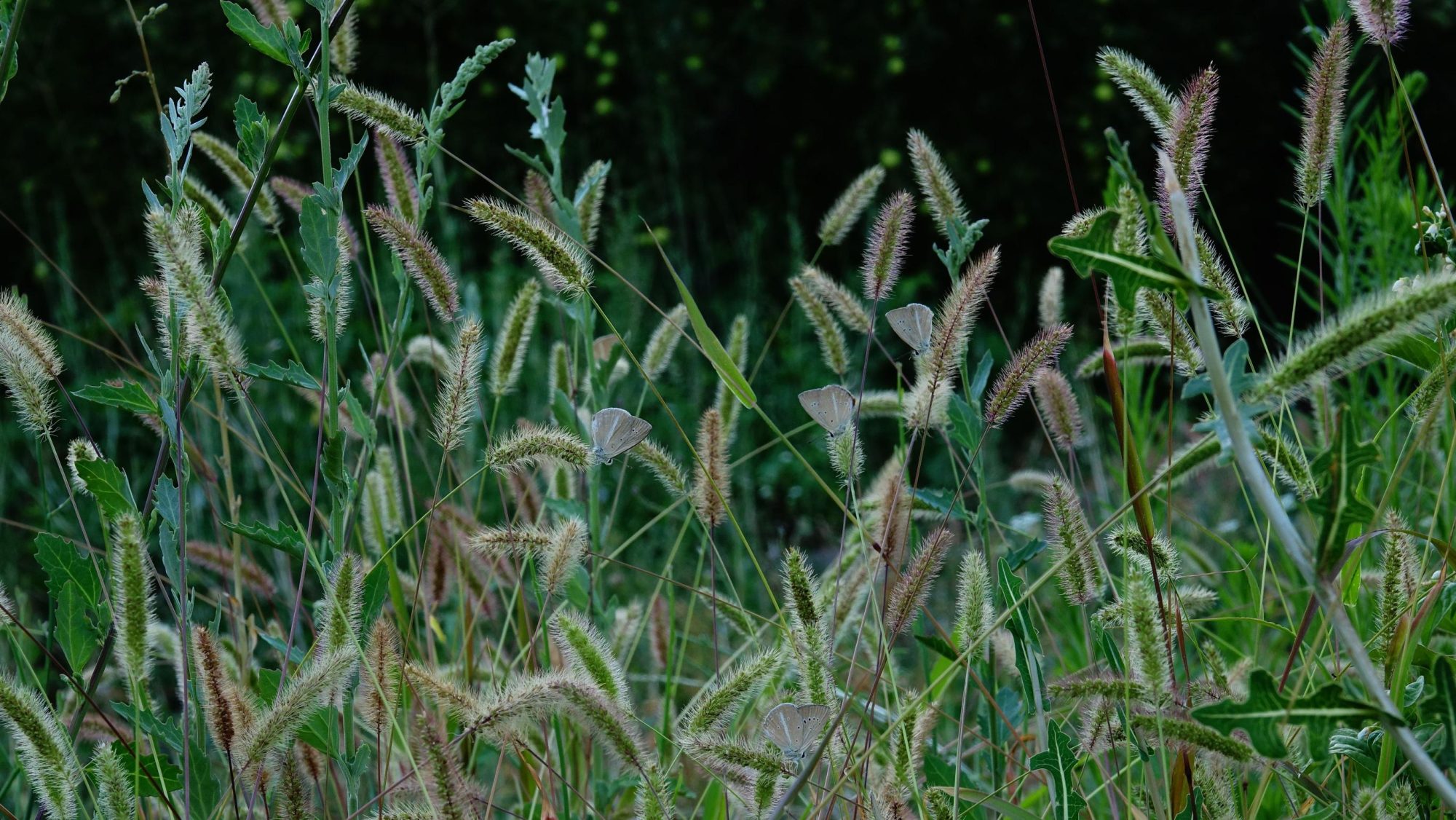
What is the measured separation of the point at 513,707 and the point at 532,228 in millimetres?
458

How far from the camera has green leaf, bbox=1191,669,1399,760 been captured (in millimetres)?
789

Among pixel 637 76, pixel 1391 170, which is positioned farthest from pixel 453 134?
pixel 1391 170

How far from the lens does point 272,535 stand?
1.21 metres

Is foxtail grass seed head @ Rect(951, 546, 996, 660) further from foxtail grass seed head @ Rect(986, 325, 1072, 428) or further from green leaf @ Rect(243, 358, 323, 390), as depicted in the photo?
A: green leaf @ Rect(243, 358, 323, 390)

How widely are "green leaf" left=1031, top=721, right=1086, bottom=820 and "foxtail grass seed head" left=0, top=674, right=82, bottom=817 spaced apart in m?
0.83

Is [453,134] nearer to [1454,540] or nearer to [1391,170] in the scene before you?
[1391,170]

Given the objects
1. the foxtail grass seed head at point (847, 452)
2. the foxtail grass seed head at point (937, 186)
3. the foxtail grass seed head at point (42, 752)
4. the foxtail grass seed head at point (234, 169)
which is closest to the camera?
the foxtail grass seed head at point (42, 752)

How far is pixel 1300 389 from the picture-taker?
33.3 inches

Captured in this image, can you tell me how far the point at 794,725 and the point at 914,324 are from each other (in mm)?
477

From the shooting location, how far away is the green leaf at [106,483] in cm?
113

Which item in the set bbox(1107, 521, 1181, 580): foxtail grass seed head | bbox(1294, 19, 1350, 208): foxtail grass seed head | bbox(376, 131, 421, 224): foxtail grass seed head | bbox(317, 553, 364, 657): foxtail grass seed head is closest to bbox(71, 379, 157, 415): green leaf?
bbox(317, 553, 364, 657): foxtail grass seed head

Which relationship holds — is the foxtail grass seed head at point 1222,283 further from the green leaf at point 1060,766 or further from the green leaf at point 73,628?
the green leaf at point 73,628


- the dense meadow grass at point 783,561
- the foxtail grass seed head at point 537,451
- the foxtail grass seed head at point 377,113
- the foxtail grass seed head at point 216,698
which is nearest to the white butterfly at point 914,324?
the dense meadow grass at point 783,561

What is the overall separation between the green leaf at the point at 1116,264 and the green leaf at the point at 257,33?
761 mm
